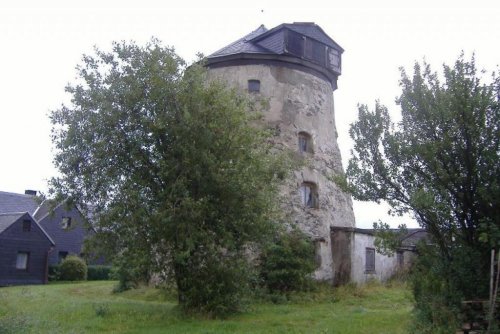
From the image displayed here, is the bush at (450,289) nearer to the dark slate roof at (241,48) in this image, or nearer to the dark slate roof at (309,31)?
the dark slate roof at (241,48)

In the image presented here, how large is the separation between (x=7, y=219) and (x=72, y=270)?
5468mm

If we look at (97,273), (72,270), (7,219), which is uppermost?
(7,219)

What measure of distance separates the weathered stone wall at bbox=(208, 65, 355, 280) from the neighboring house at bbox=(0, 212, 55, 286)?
793 inches

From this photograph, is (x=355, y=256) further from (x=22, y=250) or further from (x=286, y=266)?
(x=22, y=250)

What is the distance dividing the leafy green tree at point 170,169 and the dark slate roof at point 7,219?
23.0 metres

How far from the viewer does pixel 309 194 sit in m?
22.0

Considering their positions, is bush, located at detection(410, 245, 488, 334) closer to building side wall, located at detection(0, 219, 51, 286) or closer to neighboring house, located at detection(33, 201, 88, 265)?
building side wall, located at detection(0, 219, 51, 286)

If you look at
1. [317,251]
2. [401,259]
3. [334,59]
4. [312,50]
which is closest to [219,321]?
[317,251]

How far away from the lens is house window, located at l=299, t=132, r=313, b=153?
2245 centimetres

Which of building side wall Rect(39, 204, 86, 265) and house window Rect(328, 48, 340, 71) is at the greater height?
house window Rect(328, 48, 340, 71)

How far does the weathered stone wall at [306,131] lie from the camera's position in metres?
21.1

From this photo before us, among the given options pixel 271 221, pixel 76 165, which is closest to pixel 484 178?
pixel 271 221

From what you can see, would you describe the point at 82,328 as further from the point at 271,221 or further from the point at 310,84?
the point at 310,84

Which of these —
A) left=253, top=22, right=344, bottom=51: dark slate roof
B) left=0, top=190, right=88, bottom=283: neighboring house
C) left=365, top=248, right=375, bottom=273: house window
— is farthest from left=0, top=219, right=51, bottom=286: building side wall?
left=365, top=248, right=375, bottom=273: house window
